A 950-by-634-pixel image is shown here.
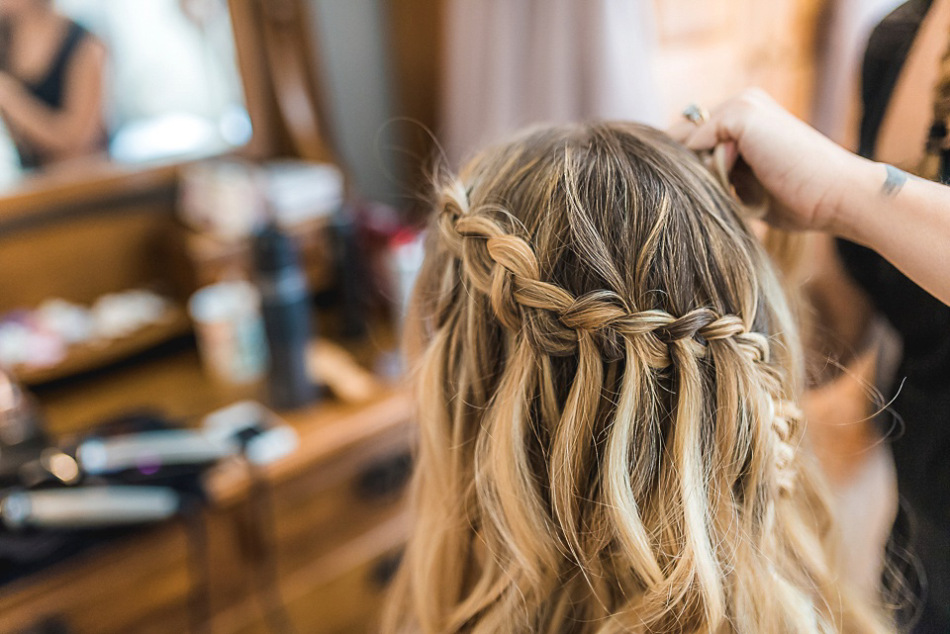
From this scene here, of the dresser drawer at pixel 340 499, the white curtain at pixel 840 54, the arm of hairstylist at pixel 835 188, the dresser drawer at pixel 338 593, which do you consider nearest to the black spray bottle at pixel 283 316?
the dresser drawer at pixel 340 499

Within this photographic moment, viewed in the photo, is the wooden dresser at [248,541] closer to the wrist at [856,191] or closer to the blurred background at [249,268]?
the blurred background at [249,268]

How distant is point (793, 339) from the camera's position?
0.49m

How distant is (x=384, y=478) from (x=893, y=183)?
0.75 m

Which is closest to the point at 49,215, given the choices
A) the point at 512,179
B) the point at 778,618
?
the point at 512,179

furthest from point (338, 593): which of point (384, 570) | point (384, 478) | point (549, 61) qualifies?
point (549, 61)

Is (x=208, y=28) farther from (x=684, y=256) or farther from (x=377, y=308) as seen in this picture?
(x=684, y=256)

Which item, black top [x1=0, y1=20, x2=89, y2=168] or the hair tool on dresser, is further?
black top [x1=0, y1=20, x2=89, y2=168]

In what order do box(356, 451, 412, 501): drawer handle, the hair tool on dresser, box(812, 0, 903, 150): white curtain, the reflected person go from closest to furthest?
the hair tool on dresser, the reflected person, box(356, 451, 412, 501): drawer handle, box(812, 0, 903, 150): white curtain

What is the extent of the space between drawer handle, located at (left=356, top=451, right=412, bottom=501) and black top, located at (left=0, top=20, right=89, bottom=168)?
2.08 ft

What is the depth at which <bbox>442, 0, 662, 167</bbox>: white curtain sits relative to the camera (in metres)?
1.04

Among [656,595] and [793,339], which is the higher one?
[793,339]

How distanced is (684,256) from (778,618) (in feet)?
0.94

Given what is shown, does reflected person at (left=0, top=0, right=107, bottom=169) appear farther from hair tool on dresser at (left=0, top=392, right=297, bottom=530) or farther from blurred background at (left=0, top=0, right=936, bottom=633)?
hair tool on dresser at (left=0, top=392, right=297, bottom=530)

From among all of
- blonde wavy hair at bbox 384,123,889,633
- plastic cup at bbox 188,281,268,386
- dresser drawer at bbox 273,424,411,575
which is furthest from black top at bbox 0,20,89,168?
blonde wavy hair at bbox 384,123,889,633
